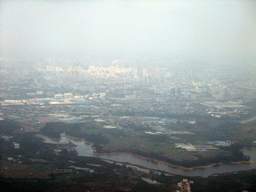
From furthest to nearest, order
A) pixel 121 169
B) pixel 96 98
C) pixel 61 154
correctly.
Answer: pixel 96 98, pixel 61 154, pixel 121 169

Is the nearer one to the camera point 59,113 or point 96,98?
point 59,113

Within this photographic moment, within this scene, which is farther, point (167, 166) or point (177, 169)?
point (167, 166)

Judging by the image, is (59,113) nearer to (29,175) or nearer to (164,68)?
(29,175)

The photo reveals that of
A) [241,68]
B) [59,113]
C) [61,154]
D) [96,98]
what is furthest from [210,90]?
[61,154]

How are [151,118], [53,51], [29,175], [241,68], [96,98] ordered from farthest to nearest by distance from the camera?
[53,51] → [241,68] → [96,98] → [151,118] → [29,175]

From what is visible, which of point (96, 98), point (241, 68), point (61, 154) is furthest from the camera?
point (241, 68)

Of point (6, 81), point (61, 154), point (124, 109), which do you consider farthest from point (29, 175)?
point (6, 81)

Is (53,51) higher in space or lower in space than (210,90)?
higher

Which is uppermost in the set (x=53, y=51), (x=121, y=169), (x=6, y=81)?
(x=53, y=51)

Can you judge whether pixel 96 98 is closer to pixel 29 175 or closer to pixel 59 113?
pixel 59 113
